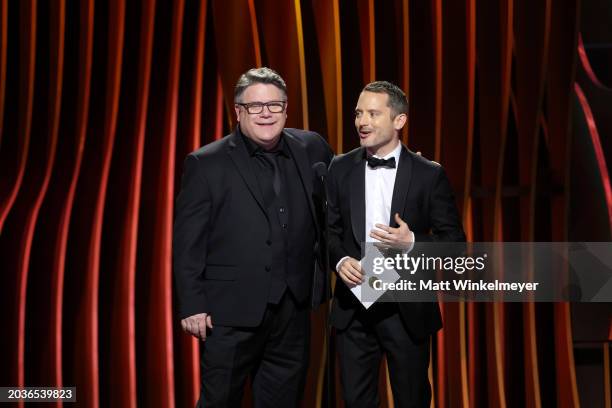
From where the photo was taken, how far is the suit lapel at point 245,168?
7.82 feet

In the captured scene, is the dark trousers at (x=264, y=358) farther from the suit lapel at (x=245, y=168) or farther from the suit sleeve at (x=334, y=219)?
the suit lapel at (x=245, y=168)

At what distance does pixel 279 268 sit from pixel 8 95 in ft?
4.75

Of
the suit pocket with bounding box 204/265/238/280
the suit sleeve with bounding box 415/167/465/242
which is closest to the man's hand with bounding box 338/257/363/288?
the suit sleeve with bounding box 415/167/465/242

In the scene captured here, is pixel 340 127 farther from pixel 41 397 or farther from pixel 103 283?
pixel 41 397

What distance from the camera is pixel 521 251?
2980mm

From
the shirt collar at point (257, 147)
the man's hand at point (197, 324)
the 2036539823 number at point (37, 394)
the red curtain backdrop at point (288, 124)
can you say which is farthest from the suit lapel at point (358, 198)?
the 2036539823 number at point (37, 394)

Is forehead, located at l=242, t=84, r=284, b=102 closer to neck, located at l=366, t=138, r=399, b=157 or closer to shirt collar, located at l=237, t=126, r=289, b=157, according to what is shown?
shirt collar, located at l=237, t=126, r=289, b=157

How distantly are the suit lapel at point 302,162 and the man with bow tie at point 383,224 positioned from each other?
0.24ft

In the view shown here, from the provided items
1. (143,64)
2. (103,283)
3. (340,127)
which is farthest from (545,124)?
(103,283)

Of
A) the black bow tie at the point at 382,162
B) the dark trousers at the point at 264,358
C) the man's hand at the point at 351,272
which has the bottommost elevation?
the dark trousers at the point at 264,358

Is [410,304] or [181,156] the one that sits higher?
[181,156]

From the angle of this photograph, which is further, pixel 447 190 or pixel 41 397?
pixel 41 397

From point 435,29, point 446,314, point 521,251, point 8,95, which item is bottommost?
point 446,314

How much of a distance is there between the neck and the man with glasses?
19 cm
